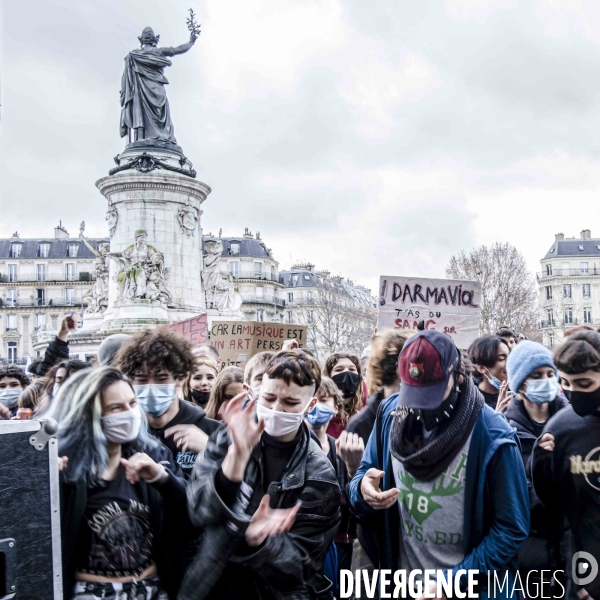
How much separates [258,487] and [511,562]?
127cm

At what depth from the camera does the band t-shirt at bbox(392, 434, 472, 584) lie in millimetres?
3641

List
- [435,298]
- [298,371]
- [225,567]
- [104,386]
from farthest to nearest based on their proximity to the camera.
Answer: [435,298] → [298,371] → [104,386] → [225,567]

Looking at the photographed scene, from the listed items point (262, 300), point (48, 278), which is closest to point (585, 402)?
point (262, 300)

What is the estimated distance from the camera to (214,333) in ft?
36.9

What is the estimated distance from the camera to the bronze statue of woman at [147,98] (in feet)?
77.9

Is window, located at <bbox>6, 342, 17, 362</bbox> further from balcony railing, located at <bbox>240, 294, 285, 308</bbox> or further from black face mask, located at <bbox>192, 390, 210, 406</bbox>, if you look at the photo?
black face mask, located at <bbox>192, 390, 210, 406</bbox>

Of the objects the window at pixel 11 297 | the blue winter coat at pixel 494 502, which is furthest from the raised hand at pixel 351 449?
the window at pixel 11 297

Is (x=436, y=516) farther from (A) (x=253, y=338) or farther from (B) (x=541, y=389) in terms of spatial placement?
(A) (x=253, y=338)

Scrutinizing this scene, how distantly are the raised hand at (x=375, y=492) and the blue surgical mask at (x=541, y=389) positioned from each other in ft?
5.20

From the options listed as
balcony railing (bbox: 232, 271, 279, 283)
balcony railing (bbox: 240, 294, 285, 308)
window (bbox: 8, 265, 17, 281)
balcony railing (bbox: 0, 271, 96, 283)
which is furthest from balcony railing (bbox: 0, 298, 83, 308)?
balcony railing (bbox: 240, 294, 285, 308)

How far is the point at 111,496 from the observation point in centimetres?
361

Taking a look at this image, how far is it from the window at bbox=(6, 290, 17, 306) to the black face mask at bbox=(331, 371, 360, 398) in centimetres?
7104

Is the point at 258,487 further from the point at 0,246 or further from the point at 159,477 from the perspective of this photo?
the point at 0,246

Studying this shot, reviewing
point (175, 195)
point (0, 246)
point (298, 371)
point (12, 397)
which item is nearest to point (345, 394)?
point (298, 371)
